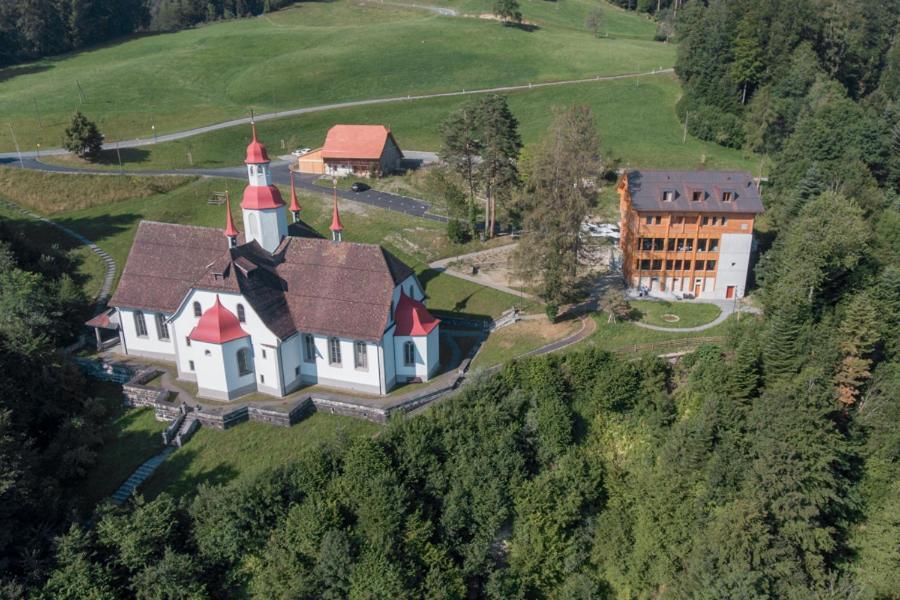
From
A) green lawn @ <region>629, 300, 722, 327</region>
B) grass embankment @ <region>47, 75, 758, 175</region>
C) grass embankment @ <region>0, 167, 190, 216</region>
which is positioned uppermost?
grass embankment @ <region>47, 75, 758, 175</region>

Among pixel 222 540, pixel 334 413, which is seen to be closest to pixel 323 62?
pixel 334 413

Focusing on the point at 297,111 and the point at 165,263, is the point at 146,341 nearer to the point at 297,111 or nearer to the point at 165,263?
the point at 165,263

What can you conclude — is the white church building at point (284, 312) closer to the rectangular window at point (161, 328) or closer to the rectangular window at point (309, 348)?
the rectangular window at point (309, 348)

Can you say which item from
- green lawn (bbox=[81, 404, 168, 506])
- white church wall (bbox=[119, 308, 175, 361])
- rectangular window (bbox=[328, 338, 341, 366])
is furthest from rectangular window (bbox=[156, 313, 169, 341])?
rectangular window (bbox=[328, 338, 341, 366])

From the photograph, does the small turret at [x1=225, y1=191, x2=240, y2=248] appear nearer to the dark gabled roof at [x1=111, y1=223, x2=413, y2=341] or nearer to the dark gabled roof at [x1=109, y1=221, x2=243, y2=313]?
the dark gabled roof at [x1=111, y1=223, x2=413, y2=341]

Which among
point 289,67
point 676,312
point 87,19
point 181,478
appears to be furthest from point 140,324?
point 87,19

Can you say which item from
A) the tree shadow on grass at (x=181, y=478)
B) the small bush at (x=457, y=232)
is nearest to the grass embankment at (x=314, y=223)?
the small bush at (x=457, y=232)
